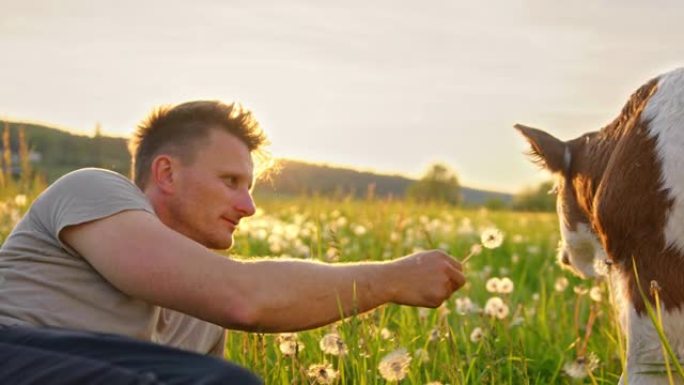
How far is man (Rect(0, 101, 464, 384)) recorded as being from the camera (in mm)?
2711

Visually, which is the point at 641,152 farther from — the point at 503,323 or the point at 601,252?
the point at 503,323

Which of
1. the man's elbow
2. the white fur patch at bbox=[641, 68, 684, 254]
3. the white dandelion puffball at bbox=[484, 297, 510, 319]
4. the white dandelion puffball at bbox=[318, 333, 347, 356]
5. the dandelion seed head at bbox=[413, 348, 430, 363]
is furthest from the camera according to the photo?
the white dandelion puffball at bbox=[484, 297, 510, 319]

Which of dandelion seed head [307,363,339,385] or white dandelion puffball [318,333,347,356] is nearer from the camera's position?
dandelion seed head [307,363,339,385]

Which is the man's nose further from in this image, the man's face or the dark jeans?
the dark jeans

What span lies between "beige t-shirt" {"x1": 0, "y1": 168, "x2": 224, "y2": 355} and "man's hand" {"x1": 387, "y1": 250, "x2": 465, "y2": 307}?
2.96 ft

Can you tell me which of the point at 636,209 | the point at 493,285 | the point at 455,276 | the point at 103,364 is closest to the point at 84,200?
the point at 103,364

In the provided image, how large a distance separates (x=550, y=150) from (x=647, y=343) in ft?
4.36

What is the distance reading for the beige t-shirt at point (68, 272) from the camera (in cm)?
338

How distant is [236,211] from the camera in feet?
13.4

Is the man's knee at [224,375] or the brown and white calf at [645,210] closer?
the man's knee at [224,375]

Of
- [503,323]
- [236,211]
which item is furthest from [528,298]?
[236,211]

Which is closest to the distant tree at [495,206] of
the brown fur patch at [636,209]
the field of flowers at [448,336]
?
the field of flowers at [448,336]

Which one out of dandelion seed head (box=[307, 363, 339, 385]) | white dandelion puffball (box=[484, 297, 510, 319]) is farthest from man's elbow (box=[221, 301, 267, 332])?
white dandelion puffball (box=[484, 297, 510, 319])

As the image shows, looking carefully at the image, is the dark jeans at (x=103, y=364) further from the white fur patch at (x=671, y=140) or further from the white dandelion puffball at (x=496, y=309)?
the white dandelion puffball at (x=496, y=309)
